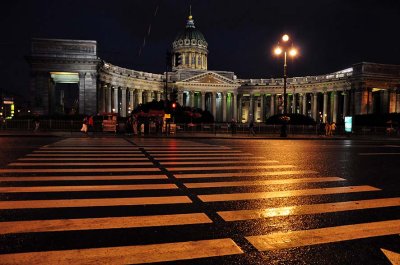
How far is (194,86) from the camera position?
90062 mm

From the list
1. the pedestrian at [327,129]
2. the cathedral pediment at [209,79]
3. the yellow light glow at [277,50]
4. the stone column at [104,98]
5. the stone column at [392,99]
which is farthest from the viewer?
the cathedral pediment at [209,79]

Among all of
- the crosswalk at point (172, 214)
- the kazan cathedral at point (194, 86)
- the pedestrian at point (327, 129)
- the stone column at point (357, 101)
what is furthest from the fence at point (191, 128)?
the stone column at point (357, 101)

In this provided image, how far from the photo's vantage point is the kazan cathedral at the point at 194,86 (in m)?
55.8

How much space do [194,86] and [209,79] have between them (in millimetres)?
4371

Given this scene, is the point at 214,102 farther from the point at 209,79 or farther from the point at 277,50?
the point at 277,50

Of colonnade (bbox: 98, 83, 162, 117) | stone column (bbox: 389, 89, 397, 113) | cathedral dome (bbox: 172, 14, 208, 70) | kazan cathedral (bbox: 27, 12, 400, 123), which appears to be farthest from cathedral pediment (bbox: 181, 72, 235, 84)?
stone column (bbox: 389, 89, 397, 113)

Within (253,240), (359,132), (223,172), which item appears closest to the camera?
(253,240)

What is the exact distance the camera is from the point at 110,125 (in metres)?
35.0

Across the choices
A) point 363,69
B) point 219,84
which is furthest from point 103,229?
point 219,84

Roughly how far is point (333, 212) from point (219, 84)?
87405 mm

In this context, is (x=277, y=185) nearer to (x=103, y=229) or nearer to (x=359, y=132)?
(x=103, y=229)

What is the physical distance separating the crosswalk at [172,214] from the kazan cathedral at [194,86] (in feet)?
99.3

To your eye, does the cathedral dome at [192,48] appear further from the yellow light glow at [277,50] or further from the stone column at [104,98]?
the yellow light glow at [277,50]

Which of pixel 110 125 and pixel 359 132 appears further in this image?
pixel 359 132
